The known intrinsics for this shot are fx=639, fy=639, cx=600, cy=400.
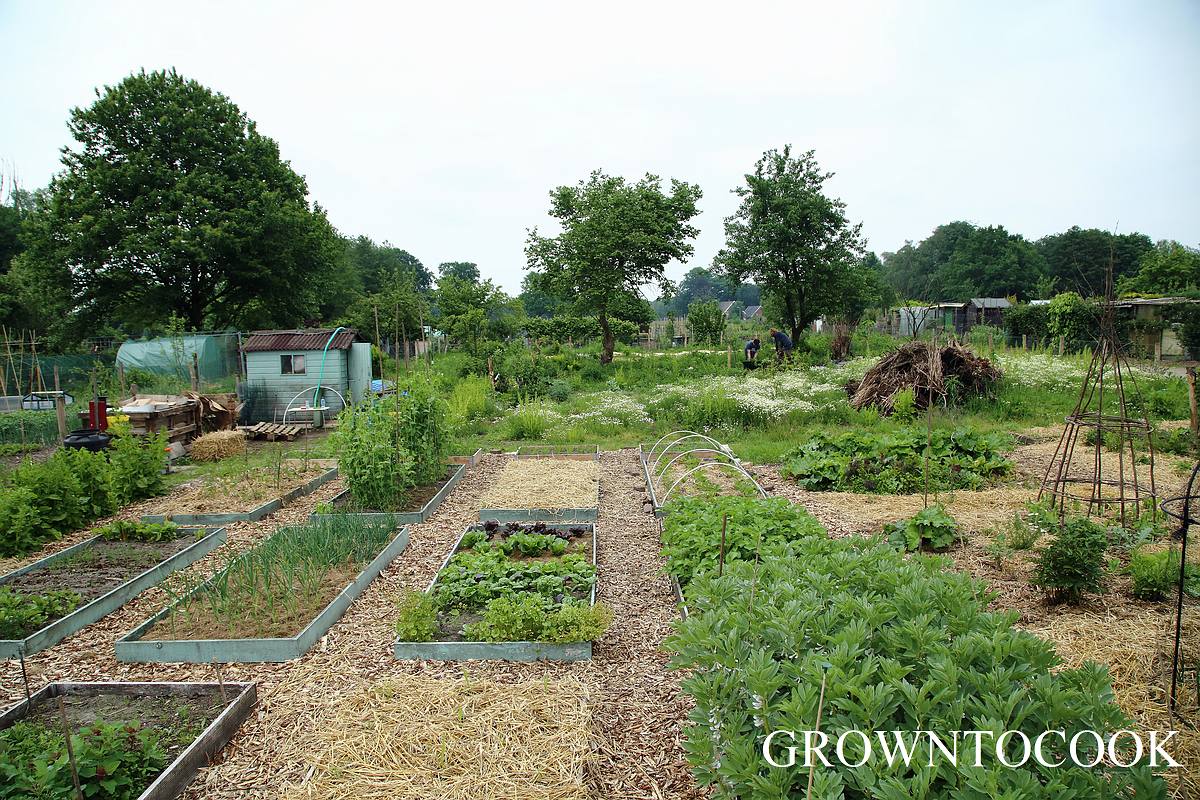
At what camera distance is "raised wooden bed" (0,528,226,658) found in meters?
4.09

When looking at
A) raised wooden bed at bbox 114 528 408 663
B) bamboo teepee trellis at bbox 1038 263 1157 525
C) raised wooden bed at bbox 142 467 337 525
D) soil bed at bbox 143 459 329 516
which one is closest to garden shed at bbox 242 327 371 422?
soil bed at bbox 143 459 329 516

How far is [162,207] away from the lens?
826 inches

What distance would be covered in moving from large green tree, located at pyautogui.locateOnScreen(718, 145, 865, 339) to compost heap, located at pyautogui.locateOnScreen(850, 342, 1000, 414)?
9.26 m

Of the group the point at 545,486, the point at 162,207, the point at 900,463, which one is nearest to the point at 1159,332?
the point at 900,463

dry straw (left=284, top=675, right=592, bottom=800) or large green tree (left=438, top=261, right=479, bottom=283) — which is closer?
dry straw (left=284, top=675, right=592, bottom=800)

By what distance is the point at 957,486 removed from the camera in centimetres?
736

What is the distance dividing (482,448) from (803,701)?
30.3ft

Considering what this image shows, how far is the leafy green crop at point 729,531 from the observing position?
14.9ft

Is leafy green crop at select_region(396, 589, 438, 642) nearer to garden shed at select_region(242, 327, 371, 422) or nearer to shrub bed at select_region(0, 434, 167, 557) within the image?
shrub bed at select_region(0, 434, 167, 557)

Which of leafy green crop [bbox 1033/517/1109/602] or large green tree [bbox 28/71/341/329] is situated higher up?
large green tree [bbox 28/71/341/329]

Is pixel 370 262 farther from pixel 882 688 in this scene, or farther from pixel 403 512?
pixel 882 688

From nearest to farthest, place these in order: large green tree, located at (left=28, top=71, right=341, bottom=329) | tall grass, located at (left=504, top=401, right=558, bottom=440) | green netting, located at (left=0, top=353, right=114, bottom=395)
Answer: tall grass, located at (left=504, top=401, right=558, bottom=440) < green netting, located at (left=0, top=353, right=114, bottom=395) < large green tree, located at (left=28, top=71, right=341, bottom=329)

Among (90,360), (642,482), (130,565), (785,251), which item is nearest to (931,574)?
(642,482)

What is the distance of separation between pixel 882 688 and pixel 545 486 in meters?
5.90
